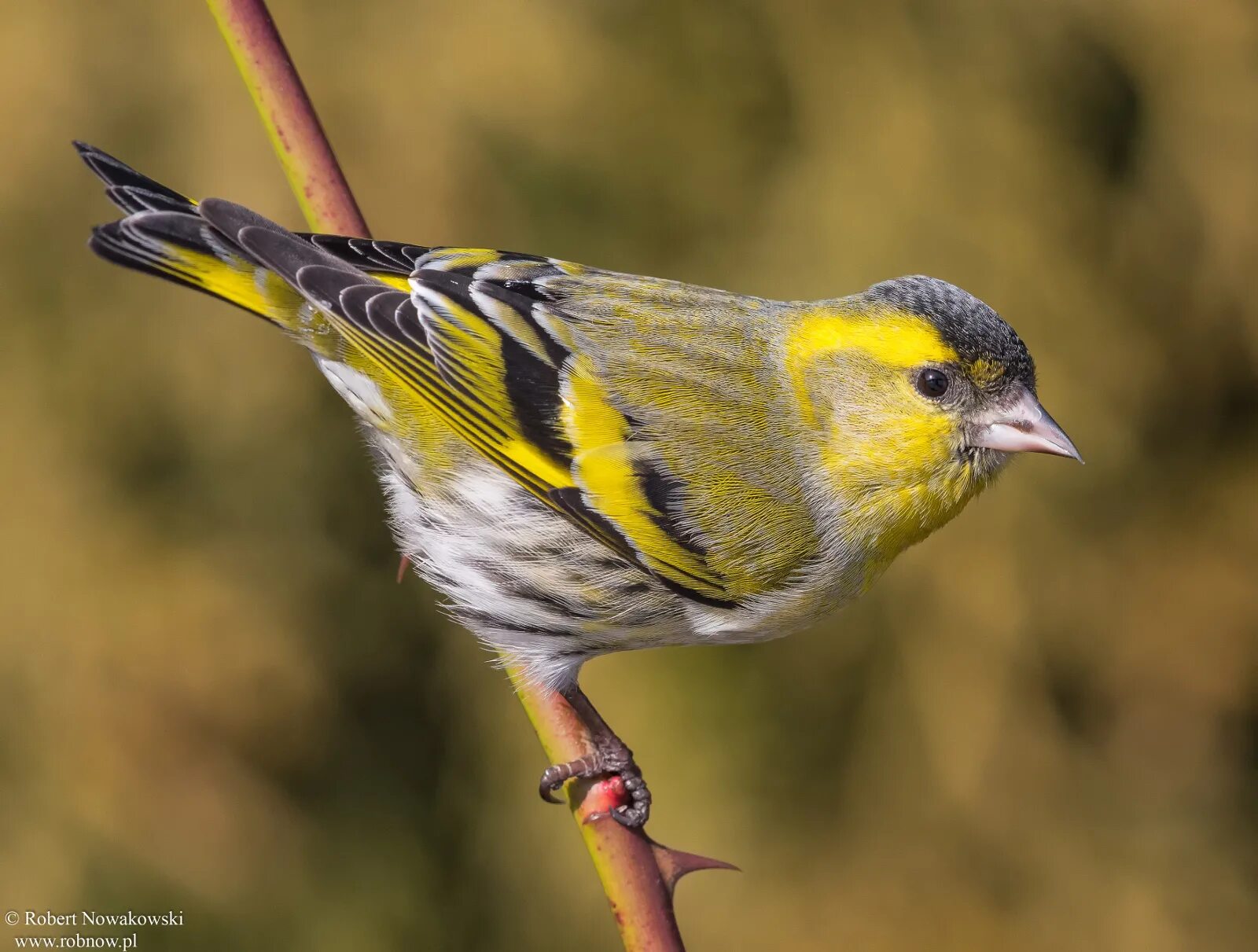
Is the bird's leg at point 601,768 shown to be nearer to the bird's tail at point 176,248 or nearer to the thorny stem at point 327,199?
the thorny stem at point 327,199

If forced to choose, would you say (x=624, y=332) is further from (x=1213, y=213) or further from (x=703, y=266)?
(x=1213, y=213)

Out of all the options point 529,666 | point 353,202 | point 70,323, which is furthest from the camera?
point 70,323

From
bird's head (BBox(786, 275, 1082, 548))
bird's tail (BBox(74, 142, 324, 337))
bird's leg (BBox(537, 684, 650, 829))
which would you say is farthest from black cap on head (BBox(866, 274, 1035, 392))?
bird's tail (BBox(74, 142, 324, 337))

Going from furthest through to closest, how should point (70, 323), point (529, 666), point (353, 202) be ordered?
point (70, 323) < point (529, 666) < point (353, 202)

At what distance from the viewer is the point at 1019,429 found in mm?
2508

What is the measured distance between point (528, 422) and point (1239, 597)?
2.48m

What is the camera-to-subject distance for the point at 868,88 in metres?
3.95

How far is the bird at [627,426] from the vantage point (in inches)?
100

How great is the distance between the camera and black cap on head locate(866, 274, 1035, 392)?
2.51m

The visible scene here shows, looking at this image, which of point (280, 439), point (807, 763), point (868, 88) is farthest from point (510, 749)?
point (868, 88)

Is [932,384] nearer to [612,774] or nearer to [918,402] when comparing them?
[918,402]

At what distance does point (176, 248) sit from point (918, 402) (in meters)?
1.47

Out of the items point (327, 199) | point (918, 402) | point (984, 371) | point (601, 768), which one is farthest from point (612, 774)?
point (327, 199)

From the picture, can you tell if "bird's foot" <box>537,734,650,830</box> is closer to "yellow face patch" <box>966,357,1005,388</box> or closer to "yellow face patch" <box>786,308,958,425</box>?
"yellow face patch" <box>786,308,958,425</box>
